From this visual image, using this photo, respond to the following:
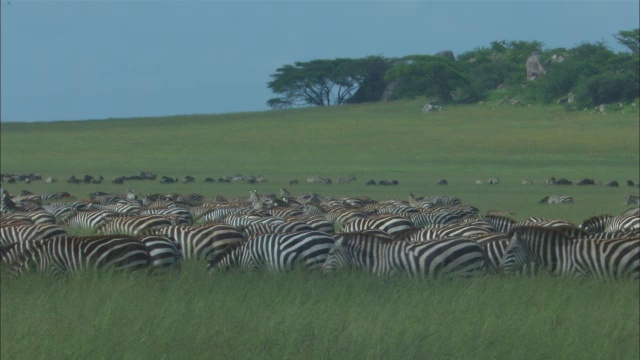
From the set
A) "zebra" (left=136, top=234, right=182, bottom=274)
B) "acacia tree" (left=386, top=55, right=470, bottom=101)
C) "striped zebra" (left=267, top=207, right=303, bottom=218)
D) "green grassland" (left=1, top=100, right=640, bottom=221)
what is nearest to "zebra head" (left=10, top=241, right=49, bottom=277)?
"zebra" (left=136, top=234, right=182, bottom=274)

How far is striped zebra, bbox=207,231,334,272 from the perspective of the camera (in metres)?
11.1

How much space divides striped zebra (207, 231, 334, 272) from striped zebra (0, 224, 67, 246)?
3.08m

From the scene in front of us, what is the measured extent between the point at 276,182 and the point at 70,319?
32539 mm

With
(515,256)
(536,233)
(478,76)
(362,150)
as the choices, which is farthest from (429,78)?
(515,256)

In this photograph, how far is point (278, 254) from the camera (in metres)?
11.2

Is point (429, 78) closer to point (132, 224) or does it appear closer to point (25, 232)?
point (132, 224)

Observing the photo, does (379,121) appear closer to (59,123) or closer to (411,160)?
(411,160)

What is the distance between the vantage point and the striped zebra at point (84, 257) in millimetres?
10383

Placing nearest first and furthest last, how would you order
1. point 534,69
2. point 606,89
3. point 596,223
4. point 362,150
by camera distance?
point 596,223 < point 362,150 < point 606,89 < point 534,69

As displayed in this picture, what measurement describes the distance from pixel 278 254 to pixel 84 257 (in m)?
1.95

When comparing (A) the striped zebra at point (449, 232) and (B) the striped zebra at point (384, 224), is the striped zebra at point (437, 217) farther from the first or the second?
(A) the striped zebra at point (449, 232)

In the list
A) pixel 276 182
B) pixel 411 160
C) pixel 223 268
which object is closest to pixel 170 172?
pixel 276 182

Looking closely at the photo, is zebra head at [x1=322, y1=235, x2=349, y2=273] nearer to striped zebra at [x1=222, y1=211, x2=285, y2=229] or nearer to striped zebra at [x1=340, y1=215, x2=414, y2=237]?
striped zebra at [x1=222, y1=211, x2=285, y2=229]

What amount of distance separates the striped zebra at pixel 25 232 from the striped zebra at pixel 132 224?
3.45ft
